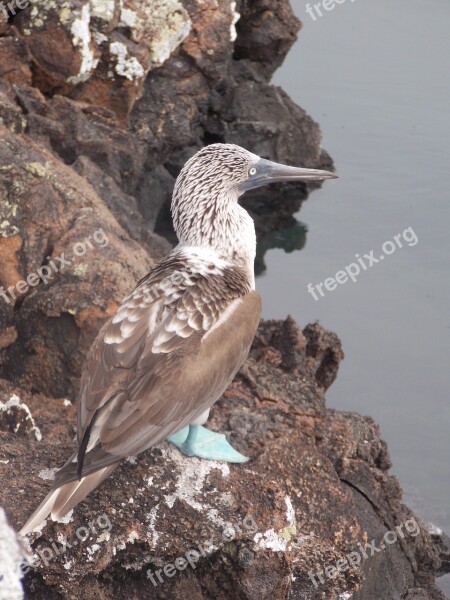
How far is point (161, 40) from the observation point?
968 centimetres

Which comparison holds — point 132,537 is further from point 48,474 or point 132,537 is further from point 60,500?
point 48,474

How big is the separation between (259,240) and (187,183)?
657cm

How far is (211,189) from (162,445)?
1797mm

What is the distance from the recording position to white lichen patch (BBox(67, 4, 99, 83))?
8.57 metres

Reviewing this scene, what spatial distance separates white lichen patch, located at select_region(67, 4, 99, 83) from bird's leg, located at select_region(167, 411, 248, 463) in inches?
180

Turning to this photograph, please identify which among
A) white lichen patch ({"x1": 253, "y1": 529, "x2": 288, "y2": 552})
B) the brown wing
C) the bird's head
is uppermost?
the bird's head

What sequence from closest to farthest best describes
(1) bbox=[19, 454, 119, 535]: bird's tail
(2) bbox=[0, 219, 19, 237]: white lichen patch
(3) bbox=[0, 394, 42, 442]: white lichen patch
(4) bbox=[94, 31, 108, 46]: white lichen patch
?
(1) bbox=[19, 454, 119, 535]: bird's tail
(3) bbox=[0, 394, 42, 442]: white lichen patch
(2) bbox=[0, 219, 19, 237]: white lichen patch
(4) bbox=[94, 31, 108, 46]: white lichen patch

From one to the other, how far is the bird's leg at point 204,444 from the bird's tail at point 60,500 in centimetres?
67

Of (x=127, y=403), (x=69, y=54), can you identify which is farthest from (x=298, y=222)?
(x=127, y=403)

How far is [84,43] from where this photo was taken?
870cm

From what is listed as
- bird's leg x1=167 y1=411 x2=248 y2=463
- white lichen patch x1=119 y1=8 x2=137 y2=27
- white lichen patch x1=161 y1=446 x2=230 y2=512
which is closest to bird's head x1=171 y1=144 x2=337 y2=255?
bird's leg x1=167 y1=411 x2=248 y2=463

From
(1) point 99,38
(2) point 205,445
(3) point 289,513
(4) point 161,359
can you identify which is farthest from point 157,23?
(3) point 289,513

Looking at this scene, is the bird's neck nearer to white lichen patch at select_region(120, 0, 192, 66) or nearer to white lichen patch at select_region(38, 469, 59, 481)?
white lichen patch at select_region(38, 469, 59, 481)

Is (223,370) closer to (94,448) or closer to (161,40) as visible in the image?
(94,448)
